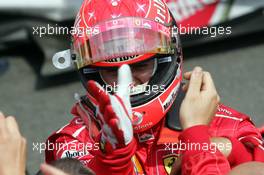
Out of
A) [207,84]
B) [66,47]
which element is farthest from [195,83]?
[66,47]

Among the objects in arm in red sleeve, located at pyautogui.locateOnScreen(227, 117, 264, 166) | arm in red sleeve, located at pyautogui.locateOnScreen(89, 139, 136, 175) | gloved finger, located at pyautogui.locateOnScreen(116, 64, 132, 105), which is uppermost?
gloved finger, located at pyautogui.locateOnScreen(116, 64, 132, 105)

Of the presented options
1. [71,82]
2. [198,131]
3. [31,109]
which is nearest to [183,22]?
[71,82]

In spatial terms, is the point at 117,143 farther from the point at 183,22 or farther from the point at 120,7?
the point at 183,22

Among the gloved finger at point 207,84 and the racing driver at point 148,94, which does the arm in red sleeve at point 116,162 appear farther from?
the gloved finger at point 207,84

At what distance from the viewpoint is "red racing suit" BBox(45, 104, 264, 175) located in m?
1.56

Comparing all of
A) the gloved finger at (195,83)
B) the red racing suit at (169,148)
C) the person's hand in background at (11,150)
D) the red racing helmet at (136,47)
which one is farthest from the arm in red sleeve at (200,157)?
the person's hand in background at (11,150)

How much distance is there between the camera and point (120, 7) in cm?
188

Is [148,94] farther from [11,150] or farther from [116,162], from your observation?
[11,150]

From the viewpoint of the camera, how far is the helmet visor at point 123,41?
1806 mm

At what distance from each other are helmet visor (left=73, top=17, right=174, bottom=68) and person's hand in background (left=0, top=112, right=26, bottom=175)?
44cm

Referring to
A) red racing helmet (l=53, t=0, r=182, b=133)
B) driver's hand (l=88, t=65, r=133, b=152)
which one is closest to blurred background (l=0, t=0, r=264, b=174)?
red racing helmet (l=53, t=0, r=182, b=133)

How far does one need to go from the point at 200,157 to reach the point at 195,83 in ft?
0.76

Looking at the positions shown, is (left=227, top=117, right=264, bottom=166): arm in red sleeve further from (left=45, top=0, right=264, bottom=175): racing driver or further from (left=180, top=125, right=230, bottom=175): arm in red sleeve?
(left=180, top=125, right=230, bottom=175): arm in red sleeve

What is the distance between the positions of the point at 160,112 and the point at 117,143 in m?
0.41
